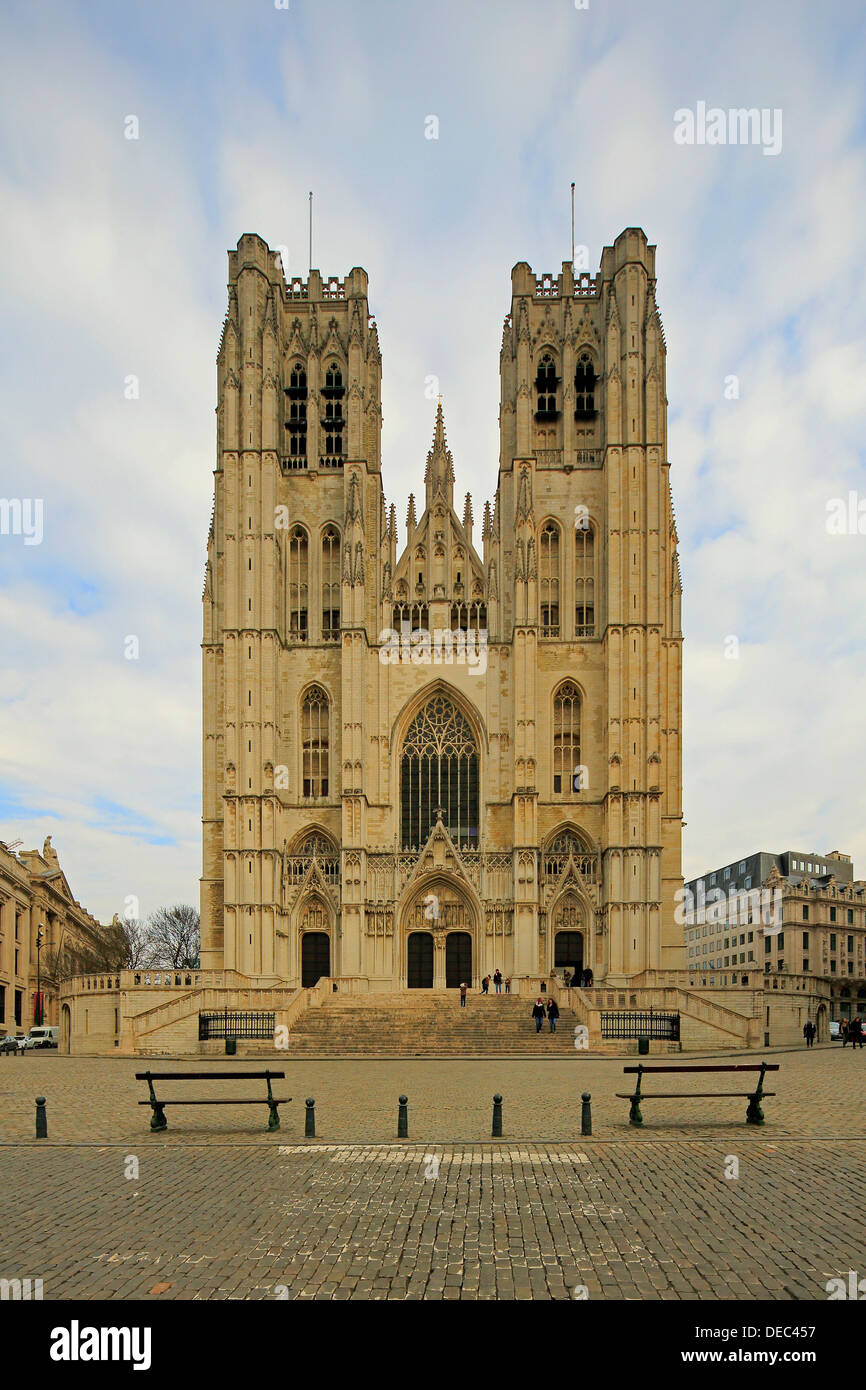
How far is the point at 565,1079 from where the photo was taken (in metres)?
21.9

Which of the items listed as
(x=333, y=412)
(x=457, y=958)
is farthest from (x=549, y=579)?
(x=457, y=958)

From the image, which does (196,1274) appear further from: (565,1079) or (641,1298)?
(565,1079)

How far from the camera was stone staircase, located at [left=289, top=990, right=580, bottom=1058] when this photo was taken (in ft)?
98.6

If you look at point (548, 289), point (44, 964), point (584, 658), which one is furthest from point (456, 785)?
point (44, 964)

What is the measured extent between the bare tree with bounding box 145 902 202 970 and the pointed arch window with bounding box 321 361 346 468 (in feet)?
146

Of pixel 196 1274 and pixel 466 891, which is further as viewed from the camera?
pixel 466 891

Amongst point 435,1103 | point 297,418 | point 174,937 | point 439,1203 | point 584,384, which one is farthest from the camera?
point 174,937

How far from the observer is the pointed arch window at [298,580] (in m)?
50.2

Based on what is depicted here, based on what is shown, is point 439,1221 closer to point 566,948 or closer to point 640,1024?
point 640,1024

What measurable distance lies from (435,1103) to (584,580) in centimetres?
3449

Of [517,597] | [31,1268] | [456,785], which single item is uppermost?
[517,597]

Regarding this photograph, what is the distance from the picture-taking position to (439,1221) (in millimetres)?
9172
